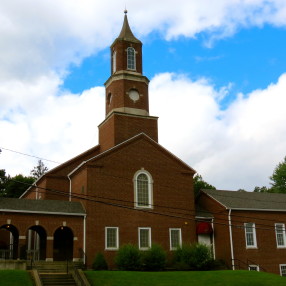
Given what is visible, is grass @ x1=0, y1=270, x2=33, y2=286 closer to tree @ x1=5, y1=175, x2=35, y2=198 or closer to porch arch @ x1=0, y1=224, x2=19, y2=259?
porch arch @ x1=0, y1=224, x2=19, y2=259

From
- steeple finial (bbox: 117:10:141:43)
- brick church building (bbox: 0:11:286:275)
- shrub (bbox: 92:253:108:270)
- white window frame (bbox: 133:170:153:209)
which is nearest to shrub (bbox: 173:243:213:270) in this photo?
brick church building (bbox: 0:11:286:275)

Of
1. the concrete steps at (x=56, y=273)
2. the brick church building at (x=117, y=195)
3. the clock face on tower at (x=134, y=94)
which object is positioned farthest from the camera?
the clock face on tower at (x=134, y=94)

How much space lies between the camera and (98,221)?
3469cm

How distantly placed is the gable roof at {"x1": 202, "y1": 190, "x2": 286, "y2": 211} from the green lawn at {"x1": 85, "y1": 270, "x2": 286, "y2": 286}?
405 inches

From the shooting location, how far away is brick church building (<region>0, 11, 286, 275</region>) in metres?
33.5

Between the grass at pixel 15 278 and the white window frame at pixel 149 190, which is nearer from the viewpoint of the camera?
the grass at pixel 15 278

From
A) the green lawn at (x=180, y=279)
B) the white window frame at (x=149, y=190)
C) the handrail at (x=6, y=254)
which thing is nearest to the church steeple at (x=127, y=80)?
the white window frame at (x=149, y=190)

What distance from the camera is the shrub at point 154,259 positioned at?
106 feet

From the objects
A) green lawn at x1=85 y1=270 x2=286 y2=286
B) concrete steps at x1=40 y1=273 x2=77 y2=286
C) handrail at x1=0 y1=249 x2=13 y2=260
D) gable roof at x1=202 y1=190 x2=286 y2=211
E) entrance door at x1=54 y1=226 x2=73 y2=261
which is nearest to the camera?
concrete steps at x1=40 y1=273 x2=77 y2=286

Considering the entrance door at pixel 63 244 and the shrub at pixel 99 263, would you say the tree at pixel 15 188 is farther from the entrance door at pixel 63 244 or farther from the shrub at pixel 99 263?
the shrub at pixel 99 263

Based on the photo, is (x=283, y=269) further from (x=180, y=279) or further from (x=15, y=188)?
(x=15, y=188)

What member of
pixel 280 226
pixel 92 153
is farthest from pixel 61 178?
pixel 280 226

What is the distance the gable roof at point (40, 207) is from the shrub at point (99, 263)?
11.5 feet

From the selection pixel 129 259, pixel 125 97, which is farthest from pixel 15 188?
pixel 129 259
